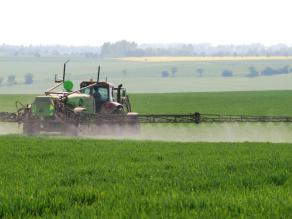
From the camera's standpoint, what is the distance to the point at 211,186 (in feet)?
34.7

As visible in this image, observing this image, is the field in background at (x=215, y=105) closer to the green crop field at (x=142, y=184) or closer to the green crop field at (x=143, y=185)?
the green crop field at (x=142, y=184)

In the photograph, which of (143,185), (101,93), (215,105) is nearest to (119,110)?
(101,93)

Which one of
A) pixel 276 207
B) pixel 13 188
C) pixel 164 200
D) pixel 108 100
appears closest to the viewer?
pixel 276 207

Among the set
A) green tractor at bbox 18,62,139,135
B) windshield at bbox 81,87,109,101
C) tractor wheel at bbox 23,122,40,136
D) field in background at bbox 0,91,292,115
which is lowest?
field in background at bbox 0,91,292,115

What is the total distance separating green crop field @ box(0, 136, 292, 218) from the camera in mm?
8203

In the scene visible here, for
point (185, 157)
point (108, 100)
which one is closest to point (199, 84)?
point (108, 100)

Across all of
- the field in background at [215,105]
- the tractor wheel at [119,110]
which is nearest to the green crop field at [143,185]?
the tractor wheel at [119,110]

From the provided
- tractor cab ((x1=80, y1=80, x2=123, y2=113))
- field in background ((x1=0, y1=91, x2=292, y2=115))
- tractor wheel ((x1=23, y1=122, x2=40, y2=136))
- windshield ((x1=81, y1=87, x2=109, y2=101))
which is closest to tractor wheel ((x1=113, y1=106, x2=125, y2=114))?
tractor cab ((x1=80, y1=80, x2=123, y2=113))

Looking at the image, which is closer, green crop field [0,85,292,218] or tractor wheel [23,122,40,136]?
green crop field [0,85,292,218]

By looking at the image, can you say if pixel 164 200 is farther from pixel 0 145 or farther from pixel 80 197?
pixel 0 145

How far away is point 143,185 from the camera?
10.5m

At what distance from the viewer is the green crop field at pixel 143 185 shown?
323 inches

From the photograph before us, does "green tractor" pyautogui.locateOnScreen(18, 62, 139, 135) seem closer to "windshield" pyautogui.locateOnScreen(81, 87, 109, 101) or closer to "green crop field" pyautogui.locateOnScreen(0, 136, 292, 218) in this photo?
"windshield" pyautogui.locateOnScreen(81, 87, 109, 101)

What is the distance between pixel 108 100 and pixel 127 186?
64.9ft
